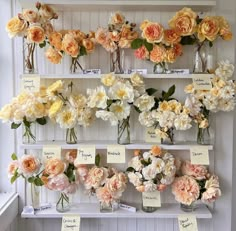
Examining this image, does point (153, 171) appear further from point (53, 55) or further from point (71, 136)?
point (53, 55)

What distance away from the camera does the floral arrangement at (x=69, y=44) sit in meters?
1.63

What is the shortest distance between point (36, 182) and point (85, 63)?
2.19 feet

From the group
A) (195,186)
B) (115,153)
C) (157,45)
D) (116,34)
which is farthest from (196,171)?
(116,34)

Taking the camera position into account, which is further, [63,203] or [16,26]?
[63,203]

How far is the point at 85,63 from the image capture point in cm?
180

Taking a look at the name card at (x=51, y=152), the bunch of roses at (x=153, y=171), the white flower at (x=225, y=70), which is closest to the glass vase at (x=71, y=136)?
the name card at (x=51, y=152)

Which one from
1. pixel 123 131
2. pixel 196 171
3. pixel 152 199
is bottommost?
pixel 152 199

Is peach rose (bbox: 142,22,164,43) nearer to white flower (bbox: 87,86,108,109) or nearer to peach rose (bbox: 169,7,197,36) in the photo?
peach rose (bbox: 169,7,197,36)

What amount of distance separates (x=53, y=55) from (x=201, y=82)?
0.75 m

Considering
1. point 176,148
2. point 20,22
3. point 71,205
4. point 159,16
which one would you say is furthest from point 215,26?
point 71,205

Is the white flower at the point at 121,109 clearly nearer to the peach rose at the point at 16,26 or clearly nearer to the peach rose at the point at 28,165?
the peach rose at the point at 28,165

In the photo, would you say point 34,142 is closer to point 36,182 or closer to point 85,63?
point 36,182

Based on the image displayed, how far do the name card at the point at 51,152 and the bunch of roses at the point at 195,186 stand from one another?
2.03 ft

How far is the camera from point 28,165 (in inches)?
64.5
